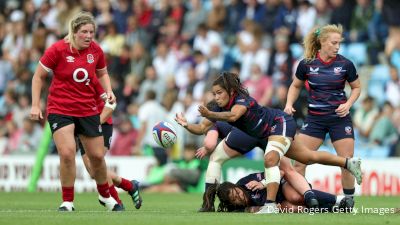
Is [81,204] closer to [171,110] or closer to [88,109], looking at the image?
[88,109]

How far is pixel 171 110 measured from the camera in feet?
76.6

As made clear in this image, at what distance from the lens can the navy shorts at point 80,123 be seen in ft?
42.4

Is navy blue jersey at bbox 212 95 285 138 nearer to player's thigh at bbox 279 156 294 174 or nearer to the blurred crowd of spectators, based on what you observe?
player's thigh at bbox 279 156 294 174

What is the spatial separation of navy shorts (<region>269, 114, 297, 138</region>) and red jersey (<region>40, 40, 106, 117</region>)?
224 centimetres

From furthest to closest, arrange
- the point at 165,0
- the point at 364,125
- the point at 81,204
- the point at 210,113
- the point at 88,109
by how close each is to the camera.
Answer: the point at 165,0 < the point at 364,125 < the point at 81,204 < the point at 88,109 < the point at 210,113

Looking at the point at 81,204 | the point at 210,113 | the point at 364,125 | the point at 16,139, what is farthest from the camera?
the point at 16,139

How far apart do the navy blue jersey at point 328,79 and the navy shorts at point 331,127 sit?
95mm

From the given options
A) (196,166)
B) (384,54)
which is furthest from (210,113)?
(384,54)

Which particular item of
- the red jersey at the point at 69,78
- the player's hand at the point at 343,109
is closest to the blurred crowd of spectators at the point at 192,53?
the player's hand at the point at 343,109

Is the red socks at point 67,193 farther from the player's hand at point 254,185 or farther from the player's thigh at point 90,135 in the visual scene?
the player's hand at point 254,185

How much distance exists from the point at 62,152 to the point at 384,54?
431 inches

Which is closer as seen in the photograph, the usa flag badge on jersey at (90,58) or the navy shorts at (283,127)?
the navy shorts at (283,127)

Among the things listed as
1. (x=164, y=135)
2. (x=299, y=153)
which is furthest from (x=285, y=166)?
(x=164, y=135)

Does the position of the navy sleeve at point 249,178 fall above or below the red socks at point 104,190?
above
